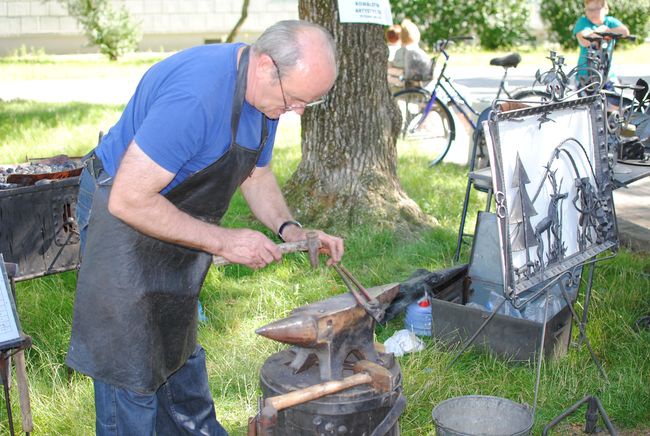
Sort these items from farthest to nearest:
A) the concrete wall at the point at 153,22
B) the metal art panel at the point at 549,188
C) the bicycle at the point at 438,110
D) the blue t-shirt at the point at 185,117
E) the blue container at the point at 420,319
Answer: the concrete wall at the point at 153,22
the bicycle at the point at 438,110
the blue container at the point at 420,319
the metal art panel at the point at 549,188
the blue t-shirt at the point at 185,117

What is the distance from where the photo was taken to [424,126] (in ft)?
31.2

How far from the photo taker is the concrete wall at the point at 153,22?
21.9 meters

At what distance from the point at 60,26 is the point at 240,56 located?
21.2 metres

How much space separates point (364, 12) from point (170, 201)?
10.4 ft

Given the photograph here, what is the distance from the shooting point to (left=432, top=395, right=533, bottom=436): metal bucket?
10.3 feet

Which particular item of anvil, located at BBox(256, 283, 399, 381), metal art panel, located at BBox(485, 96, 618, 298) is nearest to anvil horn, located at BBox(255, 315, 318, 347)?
anvil, located at BBox(256, 283, 399, 381)

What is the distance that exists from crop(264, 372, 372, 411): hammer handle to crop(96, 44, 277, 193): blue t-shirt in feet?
2.43

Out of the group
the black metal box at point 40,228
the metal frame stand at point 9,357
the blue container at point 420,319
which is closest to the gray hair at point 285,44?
the metal frame stand at point 9,357

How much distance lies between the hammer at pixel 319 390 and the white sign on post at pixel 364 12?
10.7 feet

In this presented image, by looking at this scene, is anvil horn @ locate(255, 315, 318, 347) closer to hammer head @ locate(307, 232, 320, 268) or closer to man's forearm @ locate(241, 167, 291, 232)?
hammer head @ locate(307, 232, 320, 268)

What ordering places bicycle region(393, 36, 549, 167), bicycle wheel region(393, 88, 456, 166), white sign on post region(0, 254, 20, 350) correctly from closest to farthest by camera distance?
1. white sign on post region(0, 254, 20, 350)
2. bicycle region(393, 36, 549, 167)
3. bicycle wheel region(393, 88, 456, 166)

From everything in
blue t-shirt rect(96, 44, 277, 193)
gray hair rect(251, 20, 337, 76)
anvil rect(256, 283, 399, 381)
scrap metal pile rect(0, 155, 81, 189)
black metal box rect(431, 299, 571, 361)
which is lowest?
black metal box rect(431, 299, 571, 361)

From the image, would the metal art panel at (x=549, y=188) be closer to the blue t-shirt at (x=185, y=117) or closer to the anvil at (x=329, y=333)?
the anvil at (x=329, y=333)

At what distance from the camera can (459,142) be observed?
941 cm
